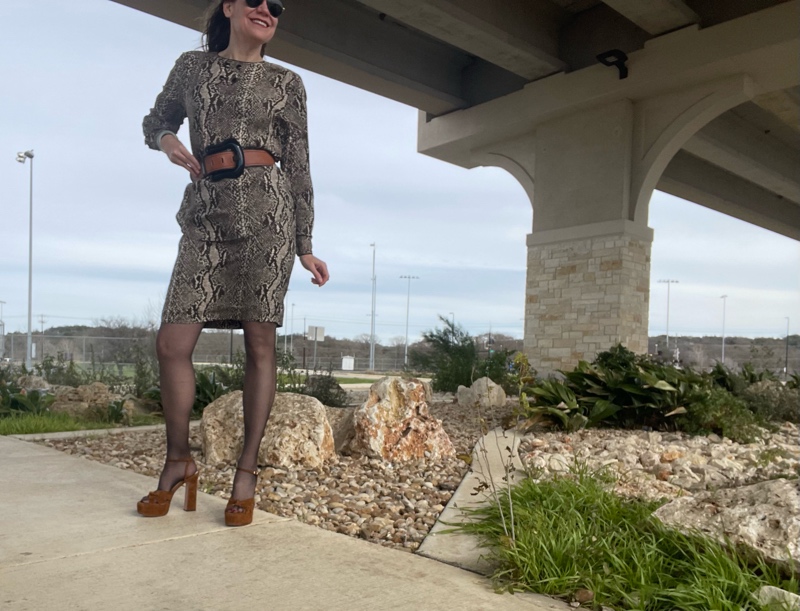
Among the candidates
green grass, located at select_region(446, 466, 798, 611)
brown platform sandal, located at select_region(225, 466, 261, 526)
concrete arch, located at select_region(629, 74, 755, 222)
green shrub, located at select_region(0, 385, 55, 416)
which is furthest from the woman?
concrete arch, located at select_region(629, 74, 755, 222)

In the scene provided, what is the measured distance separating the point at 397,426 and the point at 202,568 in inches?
77.7

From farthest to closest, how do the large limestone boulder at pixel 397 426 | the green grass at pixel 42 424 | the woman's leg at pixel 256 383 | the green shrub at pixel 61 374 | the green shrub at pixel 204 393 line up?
the green shrub at pixel 61 374
the green shrub at pixel 204 393
the green grass at pixel 42 424
the large limestone boulder at pixel 397 426
the woman's leg at pixel 256 383

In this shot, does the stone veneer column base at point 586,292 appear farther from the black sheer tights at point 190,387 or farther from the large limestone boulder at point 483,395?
the black sheer tights at point 190,387

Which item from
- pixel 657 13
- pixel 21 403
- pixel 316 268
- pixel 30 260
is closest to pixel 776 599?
pixel 316 268

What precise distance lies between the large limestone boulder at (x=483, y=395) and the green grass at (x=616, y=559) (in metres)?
5.08

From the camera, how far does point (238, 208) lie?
2221mm

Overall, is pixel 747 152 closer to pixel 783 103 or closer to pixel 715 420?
pixel 783 103

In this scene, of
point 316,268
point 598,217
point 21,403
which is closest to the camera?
point 316,268

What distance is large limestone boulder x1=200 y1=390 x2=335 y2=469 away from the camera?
10.8ft

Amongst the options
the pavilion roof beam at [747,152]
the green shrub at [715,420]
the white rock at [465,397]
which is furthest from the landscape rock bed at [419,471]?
the pavilion roof beam at [747,152]

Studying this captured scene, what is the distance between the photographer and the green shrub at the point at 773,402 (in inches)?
219

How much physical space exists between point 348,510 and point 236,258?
1056mm

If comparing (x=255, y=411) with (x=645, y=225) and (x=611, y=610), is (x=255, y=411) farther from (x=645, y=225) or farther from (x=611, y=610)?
(x=645, y=225)

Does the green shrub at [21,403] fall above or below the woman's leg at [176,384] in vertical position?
Answer: below
